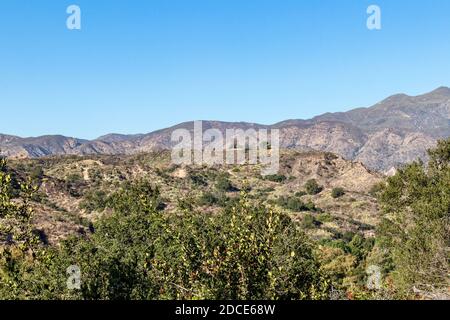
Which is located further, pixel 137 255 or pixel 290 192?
pixel 290 192

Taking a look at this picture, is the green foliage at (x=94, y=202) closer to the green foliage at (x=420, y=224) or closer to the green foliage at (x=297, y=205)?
the green foliage at (x=297, y=205)

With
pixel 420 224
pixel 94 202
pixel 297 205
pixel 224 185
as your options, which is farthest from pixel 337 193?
pixel 420 224

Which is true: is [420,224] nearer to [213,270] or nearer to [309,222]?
[213,270]

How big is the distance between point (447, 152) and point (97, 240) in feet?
116

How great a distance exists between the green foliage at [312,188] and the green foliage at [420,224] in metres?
59.8

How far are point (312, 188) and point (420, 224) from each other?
78934mm

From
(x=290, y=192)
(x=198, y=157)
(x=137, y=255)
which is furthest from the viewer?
(x=198, y=157)

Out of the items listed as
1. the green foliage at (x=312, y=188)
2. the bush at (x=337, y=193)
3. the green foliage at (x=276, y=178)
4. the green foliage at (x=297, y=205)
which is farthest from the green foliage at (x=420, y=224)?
the green foliage at (x=276, y=178)

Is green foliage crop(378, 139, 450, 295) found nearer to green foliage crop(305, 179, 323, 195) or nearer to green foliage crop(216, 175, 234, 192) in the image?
green foliage crop(305, 179, 323, 195)

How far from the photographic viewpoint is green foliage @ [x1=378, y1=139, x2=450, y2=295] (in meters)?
31.8

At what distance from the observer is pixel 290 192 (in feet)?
377

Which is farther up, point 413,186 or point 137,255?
point 413,186
